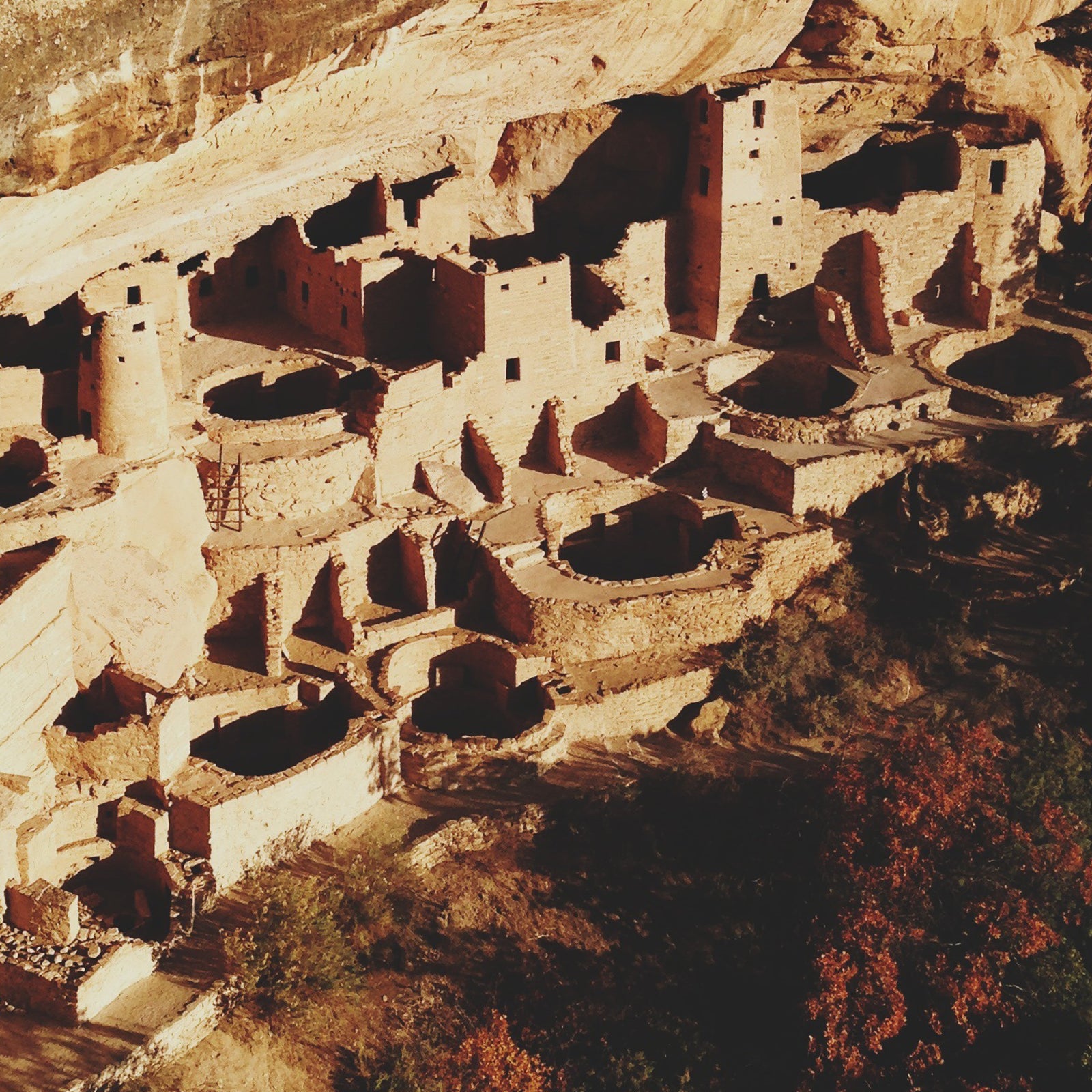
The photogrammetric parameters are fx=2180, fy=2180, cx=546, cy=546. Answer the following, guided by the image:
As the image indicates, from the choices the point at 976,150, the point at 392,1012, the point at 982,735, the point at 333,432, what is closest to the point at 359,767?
the point at 392,1012

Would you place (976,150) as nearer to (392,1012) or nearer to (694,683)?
(694,683)

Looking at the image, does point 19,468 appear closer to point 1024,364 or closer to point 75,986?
point 75,986

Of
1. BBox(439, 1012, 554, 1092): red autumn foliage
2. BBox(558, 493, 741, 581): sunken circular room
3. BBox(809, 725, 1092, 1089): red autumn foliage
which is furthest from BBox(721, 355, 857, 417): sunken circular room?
BBox(439, 1012, 554, 1092): red autumn foliage

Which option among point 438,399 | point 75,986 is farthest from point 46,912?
point 438,399

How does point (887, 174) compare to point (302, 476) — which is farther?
point (887, 174)

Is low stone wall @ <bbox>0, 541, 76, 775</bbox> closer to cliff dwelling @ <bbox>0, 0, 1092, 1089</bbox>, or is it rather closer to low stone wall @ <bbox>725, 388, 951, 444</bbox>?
cliff dwelling @ <bbox>0, 0, 1092, 1089</bbox>
